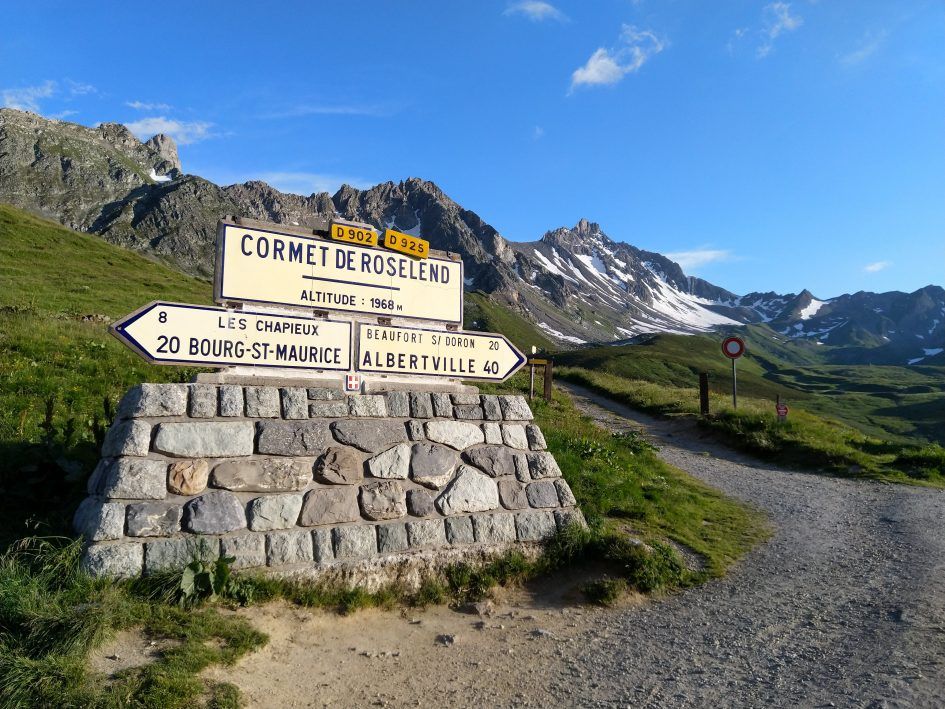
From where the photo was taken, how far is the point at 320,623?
5.32 metres

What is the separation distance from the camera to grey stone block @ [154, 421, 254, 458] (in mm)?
5621

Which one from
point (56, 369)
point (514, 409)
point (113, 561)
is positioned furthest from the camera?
point (56, 369)

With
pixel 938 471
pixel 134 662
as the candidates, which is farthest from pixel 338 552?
pixel 938 471

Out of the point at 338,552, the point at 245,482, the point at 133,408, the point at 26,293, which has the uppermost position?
the point at 26,293

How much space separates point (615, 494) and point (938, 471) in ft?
30.6

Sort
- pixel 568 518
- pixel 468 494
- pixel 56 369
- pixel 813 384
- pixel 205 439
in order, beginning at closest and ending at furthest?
pixel 205 439
pixel 468 494
pixel 568 518
pixel 56 369
pixel 813 384

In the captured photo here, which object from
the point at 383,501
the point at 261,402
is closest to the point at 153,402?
the point at 261,402

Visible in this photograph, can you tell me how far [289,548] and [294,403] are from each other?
4.95 ft

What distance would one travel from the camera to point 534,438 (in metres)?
7.80

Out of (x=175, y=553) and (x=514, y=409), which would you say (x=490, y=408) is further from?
(x=175, y=553)

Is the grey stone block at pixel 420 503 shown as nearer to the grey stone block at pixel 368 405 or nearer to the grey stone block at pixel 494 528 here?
the grey stone block at pixel 494 528

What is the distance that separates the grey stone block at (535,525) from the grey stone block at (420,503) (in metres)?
1.08

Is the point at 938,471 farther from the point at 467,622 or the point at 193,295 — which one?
the point at 193,295

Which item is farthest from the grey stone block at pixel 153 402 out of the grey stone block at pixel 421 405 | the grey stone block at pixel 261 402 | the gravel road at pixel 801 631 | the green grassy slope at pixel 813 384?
the green grassy slope at pixel 813 384
